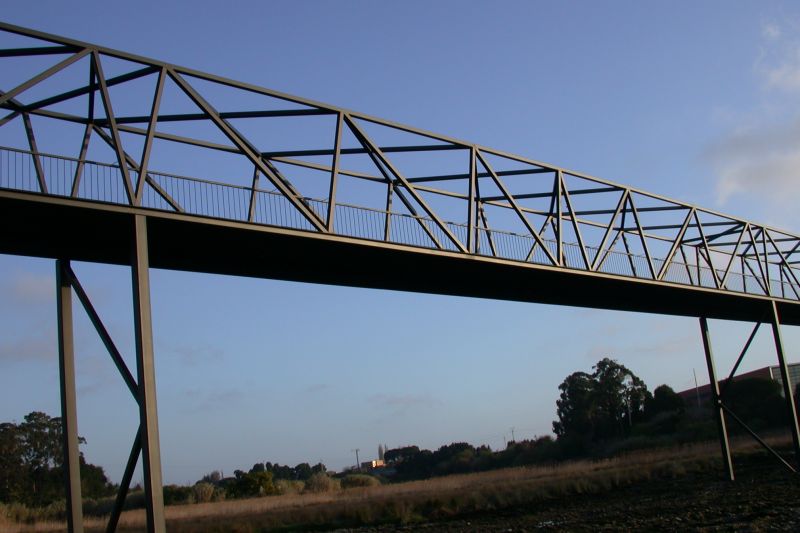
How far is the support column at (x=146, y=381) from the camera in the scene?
14.9m

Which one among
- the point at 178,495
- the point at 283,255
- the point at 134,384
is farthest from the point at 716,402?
the point at 178,495

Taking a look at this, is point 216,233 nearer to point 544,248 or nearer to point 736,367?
point 544,248

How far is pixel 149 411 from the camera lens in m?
15.3

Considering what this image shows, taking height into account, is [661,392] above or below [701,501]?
above

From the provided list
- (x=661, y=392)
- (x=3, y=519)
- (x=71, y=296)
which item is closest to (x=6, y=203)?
(x=71, y=296)

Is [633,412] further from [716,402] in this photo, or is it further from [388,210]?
[388,210]

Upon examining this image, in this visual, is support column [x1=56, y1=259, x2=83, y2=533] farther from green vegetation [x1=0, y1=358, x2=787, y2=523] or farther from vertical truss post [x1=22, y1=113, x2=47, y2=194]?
green vegetation [x1=0, y1=358, x2=787, y2=523]

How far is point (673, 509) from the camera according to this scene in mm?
27016

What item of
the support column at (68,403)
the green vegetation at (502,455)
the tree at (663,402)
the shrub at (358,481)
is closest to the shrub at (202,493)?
the green vegetation at (502,455)

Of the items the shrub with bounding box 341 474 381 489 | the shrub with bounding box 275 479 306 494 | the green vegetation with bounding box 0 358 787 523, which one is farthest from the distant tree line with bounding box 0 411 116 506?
the shrub with bounding box 341 474 381 489

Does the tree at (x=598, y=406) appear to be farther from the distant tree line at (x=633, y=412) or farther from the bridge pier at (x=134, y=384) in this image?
the bridge pier at (x=134, y=384)

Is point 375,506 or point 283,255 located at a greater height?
point 283,255

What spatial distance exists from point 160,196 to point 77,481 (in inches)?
228

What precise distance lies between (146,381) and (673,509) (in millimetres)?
18264
